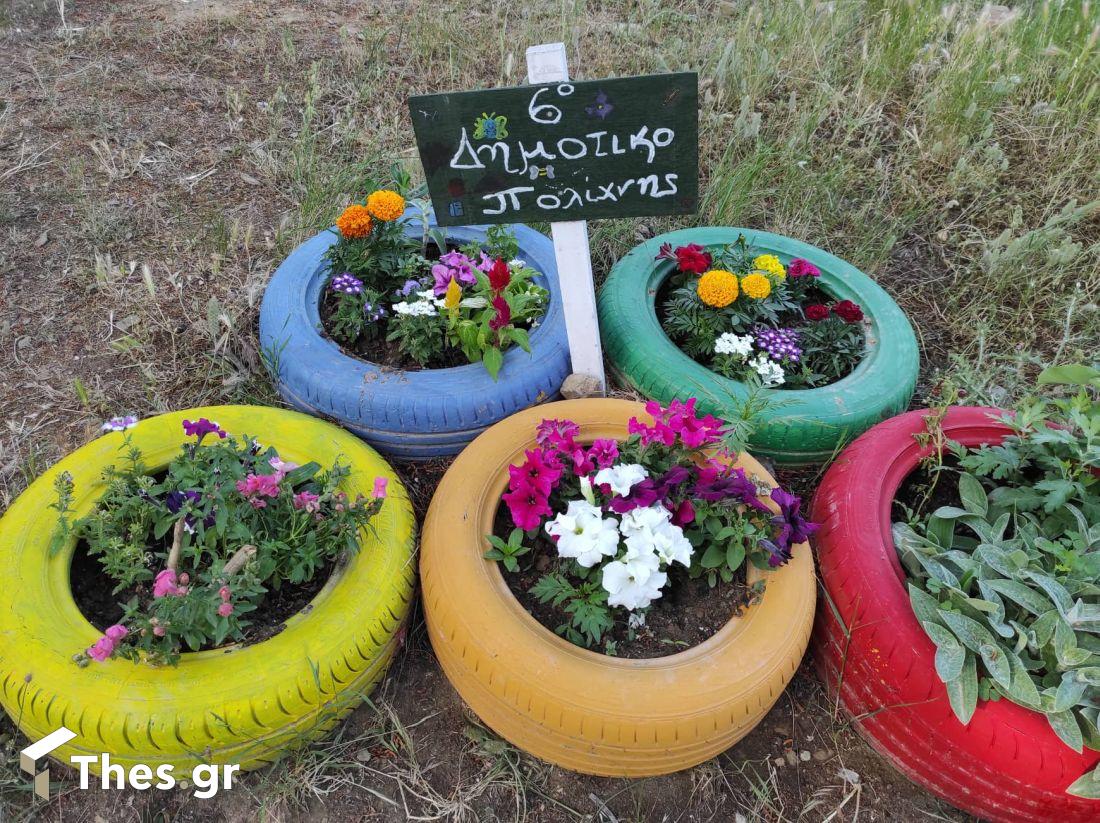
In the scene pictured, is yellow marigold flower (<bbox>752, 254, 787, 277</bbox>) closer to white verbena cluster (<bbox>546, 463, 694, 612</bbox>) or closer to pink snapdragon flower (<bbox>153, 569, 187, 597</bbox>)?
white verbena cluster (<bbox>546, 463, 694, 612</bbox>)

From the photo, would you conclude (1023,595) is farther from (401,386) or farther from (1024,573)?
(401,386)

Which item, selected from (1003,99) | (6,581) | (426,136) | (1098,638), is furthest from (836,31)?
(6,581)

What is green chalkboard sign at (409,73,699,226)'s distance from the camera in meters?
1.74

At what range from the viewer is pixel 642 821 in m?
1.72

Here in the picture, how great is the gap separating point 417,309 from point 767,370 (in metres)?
1.14

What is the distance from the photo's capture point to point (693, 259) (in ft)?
8.14

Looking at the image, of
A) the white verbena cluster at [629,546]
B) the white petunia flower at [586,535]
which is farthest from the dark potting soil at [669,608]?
the white petunia flower at [586,535]

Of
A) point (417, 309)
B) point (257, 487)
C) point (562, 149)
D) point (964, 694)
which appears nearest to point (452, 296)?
point (417, 309)

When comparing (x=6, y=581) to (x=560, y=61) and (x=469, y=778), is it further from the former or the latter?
(x=560, y=61)

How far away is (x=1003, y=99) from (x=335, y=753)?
166 inches

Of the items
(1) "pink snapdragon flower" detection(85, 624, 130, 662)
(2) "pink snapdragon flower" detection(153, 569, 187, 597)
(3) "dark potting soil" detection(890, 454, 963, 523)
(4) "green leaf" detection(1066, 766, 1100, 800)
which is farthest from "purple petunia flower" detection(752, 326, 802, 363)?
(1) "pink snapdragon flower" detection(85, 624, 130, 662)

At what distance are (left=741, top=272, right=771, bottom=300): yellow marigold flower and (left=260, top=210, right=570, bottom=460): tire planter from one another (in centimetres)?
62

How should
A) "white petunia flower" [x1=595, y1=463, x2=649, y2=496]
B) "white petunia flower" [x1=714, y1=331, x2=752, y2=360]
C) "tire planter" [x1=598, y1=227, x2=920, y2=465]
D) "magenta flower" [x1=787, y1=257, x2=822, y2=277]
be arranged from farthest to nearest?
"magenta flower" [x1=787, y1=257, x2=822, y2=277], "white petunia flower" [x1=714, y1=331, x2=752, y2=360], "tire planter" [x1=598, y1=227, x2=920, y2=465], "white petunia flower" [x1=595, y1=463, x2=649, y2=496]

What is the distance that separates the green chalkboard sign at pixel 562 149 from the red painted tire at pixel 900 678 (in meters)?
0.91
